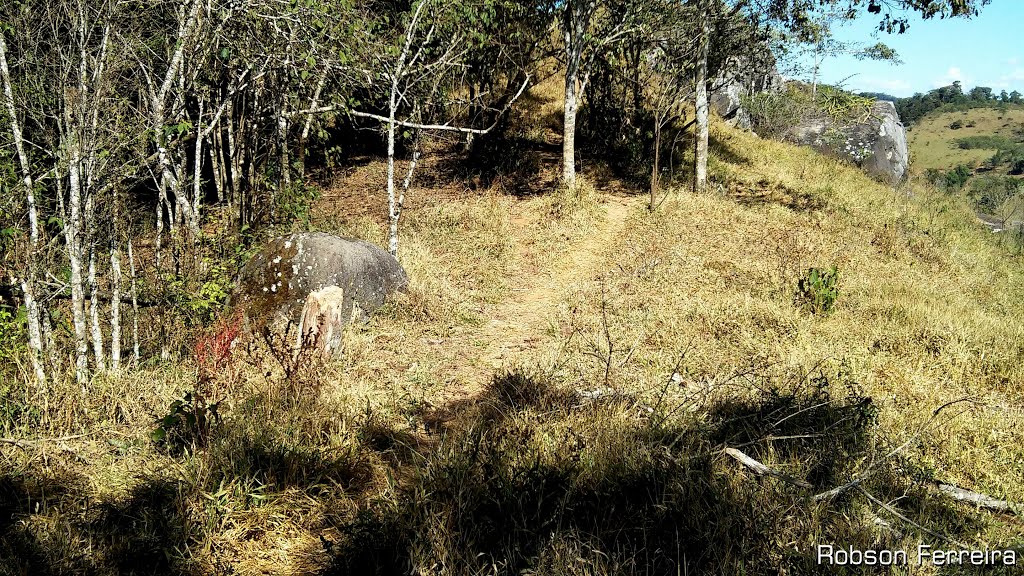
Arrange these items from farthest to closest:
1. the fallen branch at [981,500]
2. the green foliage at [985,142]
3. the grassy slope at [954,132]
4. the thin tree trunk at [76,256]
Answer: the green foliage at [985,142], the grassy slope at [954,132], the thin tree trunk at [76,256], the fallen branch at [981,500]

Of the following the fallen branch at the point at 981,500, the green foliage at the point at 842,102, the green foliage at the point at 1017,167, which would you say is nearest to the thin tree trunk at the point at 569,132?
the green foliage at the point at 842,102

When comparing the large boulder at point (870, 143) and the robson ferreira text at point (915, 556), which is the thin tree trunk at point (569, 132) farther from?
the robson ferreira text at point (915, 556)

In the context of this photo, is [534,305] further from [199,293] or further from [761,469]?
[761,469]

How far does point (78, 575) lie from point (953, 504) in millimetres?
4663

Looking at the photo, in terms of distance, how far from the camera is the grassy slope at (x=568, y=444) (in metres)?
2.83

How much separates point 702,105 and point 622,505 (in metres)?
12.2

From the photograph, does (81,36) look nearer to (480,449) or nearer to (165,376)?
(165,376)

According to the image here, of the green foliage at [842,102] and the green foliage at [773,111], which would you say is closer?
the green foliage at [842,102]

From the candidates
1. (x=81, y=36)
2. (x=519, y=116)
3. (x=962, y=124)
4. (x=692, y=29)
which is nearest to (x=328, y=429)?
(x=81, y=36)

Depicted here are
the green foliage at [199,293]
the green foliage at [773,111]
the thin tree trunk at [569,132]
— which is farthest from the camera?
the green foliage at [773,111]

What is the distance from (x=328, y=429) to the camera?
405 cm

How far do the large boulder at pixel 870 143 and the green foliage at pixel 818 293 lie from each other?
1497 centimetres

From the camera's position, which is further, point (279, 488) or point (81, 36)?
point (81, 36)

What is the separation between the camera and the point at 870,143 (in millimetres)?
20953
